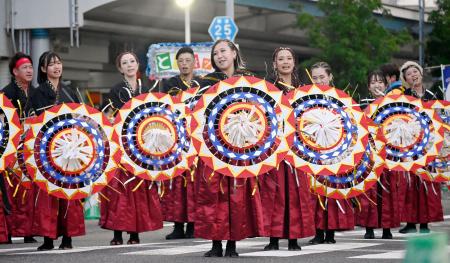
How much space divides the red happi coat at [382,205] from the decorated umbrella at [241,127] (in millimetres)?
2849

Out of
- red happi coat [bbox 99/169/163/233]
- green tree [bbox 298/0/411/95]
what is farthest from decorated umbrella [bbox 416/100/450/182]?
green tree [bbox 298/0/411/95]

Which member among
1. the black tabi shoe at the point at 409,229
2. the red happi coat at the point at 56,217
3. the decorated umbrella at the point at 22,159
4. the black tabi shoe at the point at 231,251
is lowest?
the black tabi shoe at the point at 409,229

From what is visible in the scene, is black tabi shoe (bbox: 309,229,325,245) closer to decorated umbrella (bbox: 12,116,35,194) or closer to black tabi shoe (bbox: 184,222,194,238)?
black tabi shoe (bbox: 184,222,194,238)

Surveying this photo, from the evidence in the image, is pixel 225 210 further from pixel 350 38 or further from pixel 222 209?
pixel 350 38

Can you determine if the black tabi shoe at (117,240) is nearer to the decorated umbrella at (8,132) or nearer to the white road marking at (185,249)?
the white road marking at (185,249)

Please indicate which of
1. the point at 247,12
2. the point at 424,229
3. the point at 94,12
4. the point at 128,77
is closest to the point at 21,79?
the point at 128,77

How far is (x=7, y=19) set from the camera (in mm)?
26766

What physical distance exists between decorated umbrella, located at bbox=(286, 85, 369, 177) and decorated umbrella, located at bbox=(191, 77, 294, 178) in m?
0.42

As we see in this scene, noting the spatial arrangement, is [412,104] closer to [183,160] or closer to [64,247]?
[183,160]

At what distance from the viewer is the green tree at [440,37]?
144ft

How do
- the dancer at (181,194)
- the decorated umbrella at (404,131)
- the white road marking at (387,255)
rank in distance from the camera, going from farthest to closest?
the dancer at (181,194)
the decorated umbrella at (404,131)
the white road marking at (387,255)

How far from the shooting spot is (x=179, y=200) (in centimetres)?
1298

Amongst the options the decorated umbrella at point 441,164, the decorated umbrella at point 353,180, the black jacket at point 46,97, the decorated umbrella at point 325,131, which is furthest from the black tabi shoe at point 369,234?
the black jacket at point 46,97

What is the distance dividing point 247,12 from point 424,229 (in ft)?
94.6
